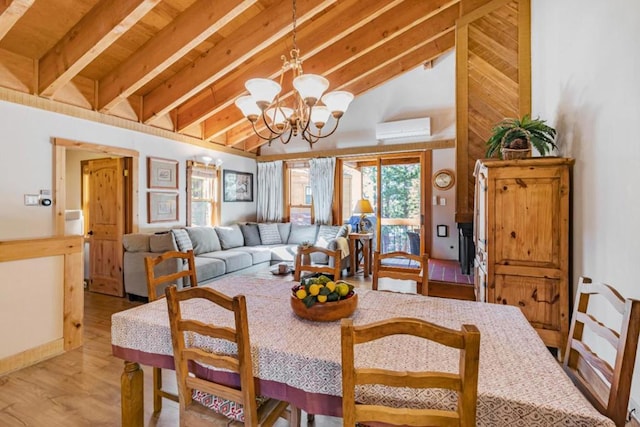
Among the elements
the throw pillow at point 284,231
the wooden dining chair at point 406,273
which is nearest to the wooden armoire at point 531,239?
the wooden dining chair at point 406,273

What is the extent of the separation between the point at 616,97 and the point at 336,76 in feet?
12.7

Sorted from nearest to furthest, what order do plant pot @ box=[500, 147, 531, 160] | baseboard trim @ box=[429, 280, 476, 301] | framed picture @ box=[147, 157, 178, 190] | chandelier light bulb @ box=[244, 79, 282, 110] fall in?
chandelier light bulb @ box=[244, 79, 282, 110] → plant pot @ box=[500, 147, 531, 160] → baseboard trim @ box=[429, 280, 476, 301] → framed picture @ box=[147, 157, 178, 190]

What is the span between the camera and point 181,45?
332 cm

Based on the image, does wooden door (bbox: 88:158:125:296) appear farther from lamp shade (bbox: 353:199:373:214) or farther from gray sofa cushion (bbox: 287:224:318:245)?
lamp shade (bbox: 353:199:373:214)

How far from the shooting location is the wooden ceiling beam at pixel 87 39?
2734mm

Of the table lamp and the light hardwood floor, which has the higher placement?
the table lamp

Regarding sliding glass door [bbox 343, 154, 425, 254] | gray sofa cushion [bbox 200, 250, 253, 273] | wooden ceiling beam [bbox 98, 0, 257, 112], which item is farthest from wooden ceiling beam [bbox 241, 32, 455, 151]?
gray sofa cushion [bbox 200, 250, 253, 273]

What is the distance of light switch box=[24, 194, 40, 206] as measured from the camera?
3.42m

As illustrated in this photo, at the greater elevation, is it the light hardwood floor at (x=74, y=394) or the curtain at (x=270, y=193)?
the curtain at (x=270, y=193)

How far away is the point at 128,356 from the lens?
1.51 m

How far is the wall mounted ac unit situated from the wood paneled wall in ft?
6.53

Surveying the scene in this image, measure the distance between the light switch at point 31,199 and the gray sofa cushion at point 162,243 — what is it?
1.24m

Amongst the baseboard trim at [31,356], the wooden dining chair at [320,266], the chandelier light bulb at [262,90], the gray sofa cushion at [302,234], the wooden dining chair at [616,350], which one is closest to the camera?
the wooden dining chair at [616,350]

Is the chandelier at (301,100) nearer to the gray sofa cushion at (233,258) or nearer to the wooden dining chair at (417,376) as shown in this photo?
the wooden dining chair at (417,376)
